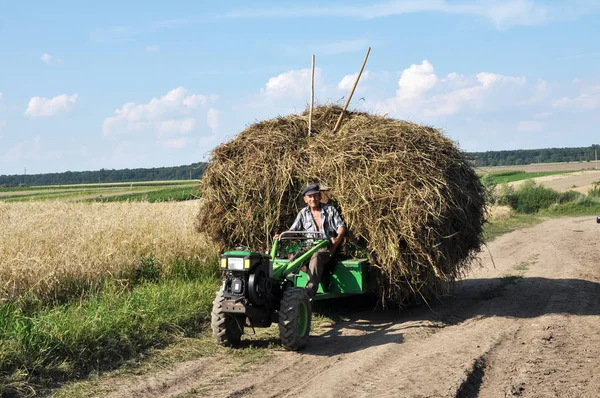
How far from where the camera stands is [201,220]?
32.8 feet

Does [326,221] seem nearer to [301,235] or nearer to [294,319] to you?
[301,235]

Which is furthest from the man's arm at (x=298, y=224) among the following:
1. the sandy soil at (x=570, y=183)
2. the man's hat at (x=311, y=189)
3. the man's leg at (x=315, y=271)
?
the sandy soil at (x=570, y=183)

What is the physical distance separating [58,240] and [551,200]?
3039 cm

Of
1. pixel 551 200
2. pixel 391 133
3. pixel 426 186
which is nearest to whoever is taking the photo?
pixel 426 186

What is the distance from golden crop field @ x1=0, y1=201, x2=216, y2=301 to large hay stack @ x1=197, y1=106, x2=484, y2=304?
59.3 inches

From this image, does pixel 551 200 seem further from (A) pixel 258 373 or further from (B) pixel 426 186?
(A) pixel 258 373

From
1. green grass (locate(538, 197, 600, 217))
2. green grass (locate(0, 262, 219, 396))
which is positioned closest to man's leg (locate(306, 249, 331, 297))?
green grass (locate(0, 262, 219, 396))

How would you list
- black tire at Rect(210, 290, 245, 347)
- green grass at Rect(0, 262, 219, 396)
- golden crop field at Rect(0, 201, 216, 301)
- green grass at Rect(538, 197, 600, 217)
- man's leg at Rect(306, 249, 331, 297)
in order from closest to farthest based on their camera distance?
green grass at Rect(0, 262, 219, 396), black tire at Rect(210, 290, 245, 347), man's leg at Rect(306, 249, 331, 297), golden crop field at Rect(0, 201, 216, 301), green grass at Rect(538, 197, 600, 217)

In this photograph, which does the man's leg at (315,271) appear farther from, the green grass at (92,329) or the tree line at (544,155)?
the tree line at (544,155)

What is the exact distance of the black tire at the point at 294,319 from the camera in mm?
7254

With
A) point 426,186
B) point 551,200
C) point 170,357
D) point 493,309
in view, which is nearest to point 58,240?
point 170,357

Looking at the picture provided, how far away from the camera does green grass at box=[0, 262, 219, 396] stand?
6.42 meters

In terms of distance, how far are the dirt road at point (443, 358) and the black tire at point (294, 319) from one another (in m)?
0.15

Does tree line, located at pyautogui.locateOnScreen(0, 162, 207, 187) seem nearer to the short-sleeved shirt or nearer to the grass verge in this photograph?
the grass verge
